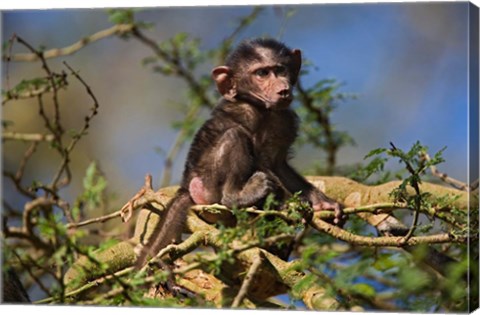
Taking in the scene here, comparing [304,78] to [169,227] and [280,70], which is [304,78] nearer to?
[280,70]

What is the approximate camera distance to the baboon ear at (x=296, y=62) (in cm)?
688

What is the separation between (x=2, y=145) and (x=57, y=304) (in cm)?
158

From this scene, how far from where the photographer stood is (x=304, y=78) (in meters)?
7.45

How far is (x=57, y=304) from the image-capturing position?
20.1 feet

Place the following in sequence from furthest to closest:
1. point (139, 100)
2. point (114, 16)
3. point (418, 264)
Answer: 1. point (139, 100)
2. point (114, 16)
3. point (418, 264)

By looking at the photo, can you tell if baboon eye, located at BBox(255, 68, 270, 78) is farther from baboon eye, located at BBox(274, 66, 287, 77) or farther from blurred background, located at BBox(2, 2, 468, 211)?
blurred background, located at BBox(2, 2, 468, 211)

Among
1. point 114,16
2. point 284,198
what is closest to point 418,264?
point 284,198

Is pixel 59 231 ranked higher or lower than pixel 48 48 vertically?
lower

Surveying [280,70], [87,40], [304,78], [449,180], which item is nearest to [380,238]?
[449,180]

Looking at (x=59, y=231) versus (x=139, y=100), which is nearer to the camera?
(x=59, y=231)

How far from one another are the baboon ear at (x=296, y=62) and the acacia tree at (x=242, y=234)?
40 centimetres

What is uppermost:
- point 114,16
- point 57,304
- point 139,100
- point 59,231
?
point 114,16

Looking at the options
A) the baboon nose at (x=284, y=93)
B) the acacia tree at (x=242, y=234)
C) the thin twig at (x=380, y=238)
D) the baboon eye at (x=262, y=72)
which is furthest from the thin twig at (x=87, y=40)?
the thin twig at (x=380, y=238)

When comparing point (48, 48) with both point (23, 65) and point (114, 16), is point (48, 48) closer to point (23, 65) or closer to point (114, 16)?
point (23, 65)
